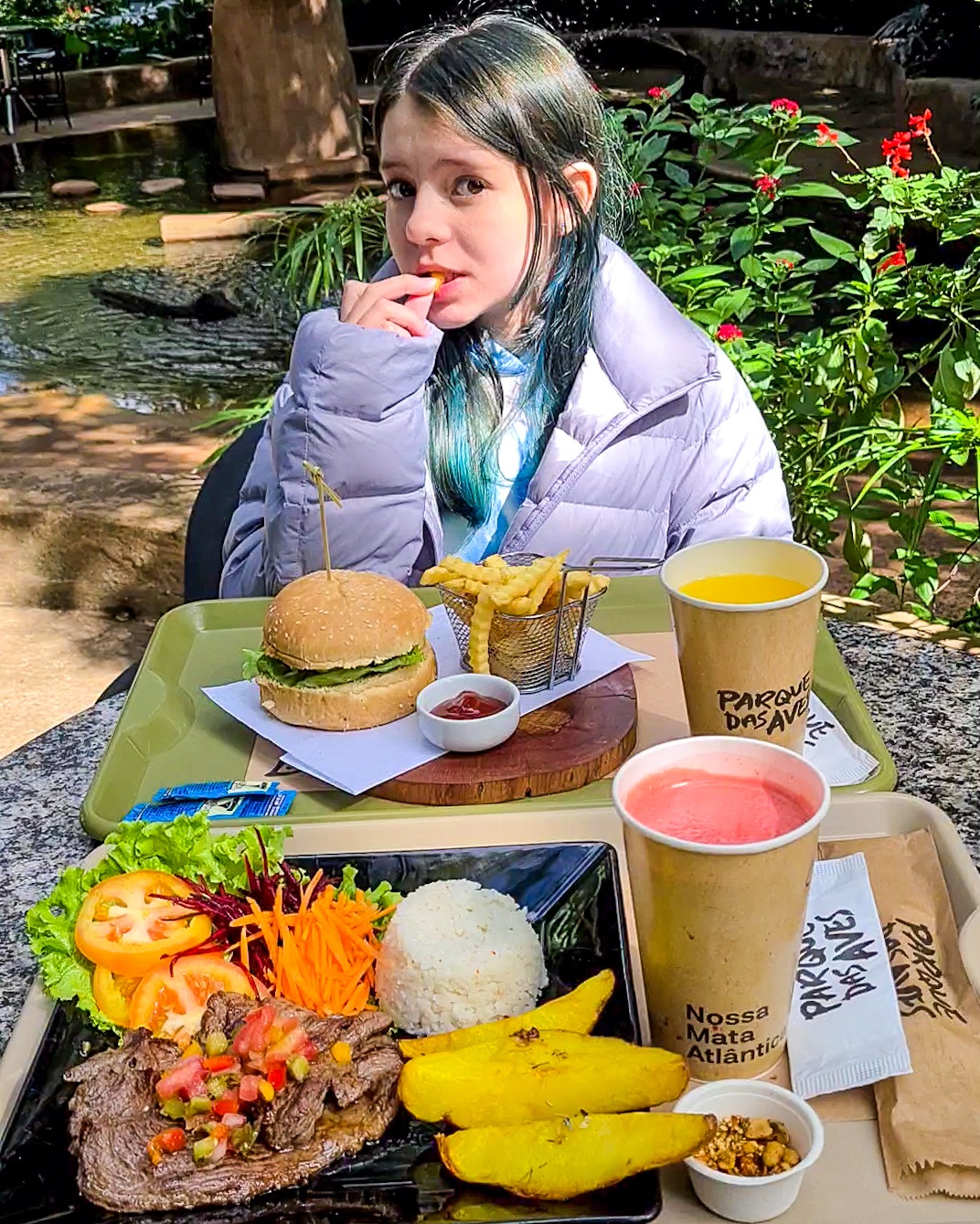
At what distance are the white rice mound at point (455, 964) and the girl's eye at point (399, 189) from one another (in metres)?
1.36

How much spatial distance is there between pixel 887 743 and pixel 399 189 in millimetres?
1237

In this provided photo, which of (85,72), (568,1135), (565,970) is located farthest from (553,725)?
(85,72)

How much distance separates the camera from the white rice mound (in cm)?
120

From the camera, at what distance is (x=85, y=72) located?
50.8 ft

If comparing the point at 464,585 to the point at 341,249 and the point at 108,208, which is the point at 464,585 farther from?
the point at 108,208

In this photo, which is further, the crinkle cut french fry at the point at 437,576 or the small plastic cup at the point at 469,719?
the crinkle cut french fry at the point at 437,576

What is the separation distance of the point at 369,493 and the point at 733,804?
130cm

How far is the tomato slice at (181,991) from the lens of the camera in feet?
4.00

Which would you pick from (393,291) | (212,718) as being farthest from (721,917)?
(393,291)

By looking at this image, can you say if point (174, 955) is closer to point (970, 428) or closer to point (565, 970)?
point (565, 970)

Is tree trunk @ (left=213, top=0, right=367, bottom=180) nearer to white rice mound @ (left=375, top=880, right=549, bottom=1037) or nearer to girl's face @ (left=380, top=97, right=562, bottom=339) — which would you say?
girl's face @ (left=380, top=97, right=562, bottom=339)

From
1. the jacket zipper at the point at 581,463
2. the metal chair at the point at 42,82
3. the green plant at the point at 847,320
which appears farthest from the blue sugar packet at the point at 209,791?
the metal chair at the point at 42,82

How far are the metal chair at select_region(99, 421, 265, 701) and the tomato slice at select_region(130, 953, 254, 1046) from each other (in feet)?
4.28

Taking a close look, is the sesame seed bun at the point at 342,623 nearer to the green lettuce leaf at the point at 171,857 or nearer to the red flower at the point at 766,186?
the green lettuce leaf at the point at 171,857
